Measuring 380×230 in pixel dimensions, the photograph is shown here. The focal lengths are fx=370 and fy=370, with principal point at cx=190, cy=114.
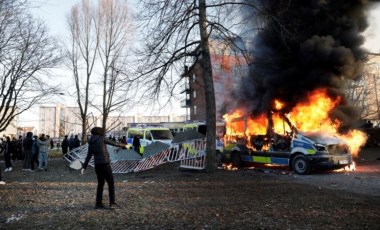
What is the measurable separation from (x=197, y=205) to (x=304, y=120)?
1086 cm

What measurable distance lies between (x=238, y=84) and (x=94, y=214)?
14.2 meters

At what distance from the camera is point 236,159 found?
1733cm

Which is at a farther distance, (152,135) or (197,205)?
(152,135)

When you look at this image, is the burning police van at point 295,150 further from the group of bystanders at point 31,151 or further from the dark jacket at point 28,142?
the dark jacket at point 28,142

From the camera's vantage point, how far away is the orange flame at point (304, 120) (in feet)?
55.8

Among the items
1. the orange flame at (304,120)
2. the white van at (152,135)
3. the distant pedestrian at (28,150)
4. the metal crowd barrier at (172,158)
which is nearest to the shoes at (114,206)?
the metal crowd barrier at (172,158)

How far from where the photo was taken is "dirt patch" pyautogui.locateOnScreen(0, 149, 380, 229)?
6.41 metres

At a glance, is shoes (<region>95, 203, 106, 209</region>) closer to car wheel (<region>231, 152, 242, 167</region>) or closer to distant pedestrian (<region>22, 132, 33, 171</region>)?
car wheel (<region>231, 152, 242, 167</region>)

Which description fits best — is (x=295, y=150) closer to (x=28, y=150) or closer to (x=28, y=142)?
(x=28, y=142)

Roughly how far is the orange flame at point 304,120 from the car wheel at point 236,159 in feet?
2.82

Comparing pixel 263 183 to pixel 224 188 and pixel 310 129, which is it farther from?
pixel 310 129

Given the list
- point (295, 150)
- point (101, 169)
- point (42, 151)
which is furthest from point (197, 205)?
point (42, 151)

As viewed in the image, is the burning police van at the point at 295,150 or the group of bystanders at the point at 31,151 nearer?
the burning police van at the point at 295,150

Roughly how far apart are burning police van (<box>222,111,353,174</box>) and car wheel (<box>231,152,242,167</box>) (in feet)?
0.20
